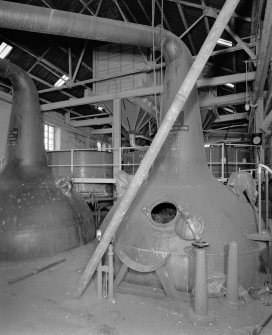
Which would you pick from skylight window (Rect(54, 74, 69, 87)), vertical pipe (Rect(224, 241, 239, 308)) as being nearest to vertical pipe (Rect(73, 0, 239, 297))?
vertical pipe (Rect(224, 241, 239, 308))

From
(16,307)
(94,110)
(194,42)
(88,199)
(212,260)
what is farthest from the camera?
(94,110)

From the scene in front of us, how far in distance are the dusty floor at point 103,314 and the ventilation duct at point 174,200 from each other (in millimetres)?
466

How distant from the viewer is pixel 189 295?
3363mm

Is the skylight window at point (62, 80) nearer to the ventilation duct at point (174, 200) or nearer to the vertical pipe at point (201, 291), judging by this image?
the ventilation duct at point (174, 200)

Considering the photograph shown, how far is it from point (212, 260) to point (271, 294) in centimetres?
103

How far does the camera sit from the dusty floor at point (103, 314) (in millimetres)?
2750

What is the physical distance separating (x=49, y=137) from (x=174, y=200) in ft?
41.3

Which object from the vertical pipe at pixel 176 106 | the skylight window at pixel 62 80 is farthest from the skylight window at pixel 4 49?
the vertical pipe at pixel 176 106

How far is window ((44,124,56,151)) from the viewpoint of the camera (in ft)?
47.6

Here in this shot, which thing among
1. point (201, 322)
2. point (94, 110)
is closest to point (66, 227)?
point (201, 322)

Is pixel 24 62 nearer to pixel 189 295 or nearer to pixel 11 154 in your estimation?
pixel 11 154

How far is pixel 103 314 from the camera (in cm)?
304

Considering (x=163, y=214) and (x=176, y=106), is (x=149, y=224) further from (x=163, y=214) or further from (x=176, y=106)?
(x=176, y=106)

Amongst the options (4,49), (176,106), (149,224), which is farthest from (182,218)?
(4,49)
